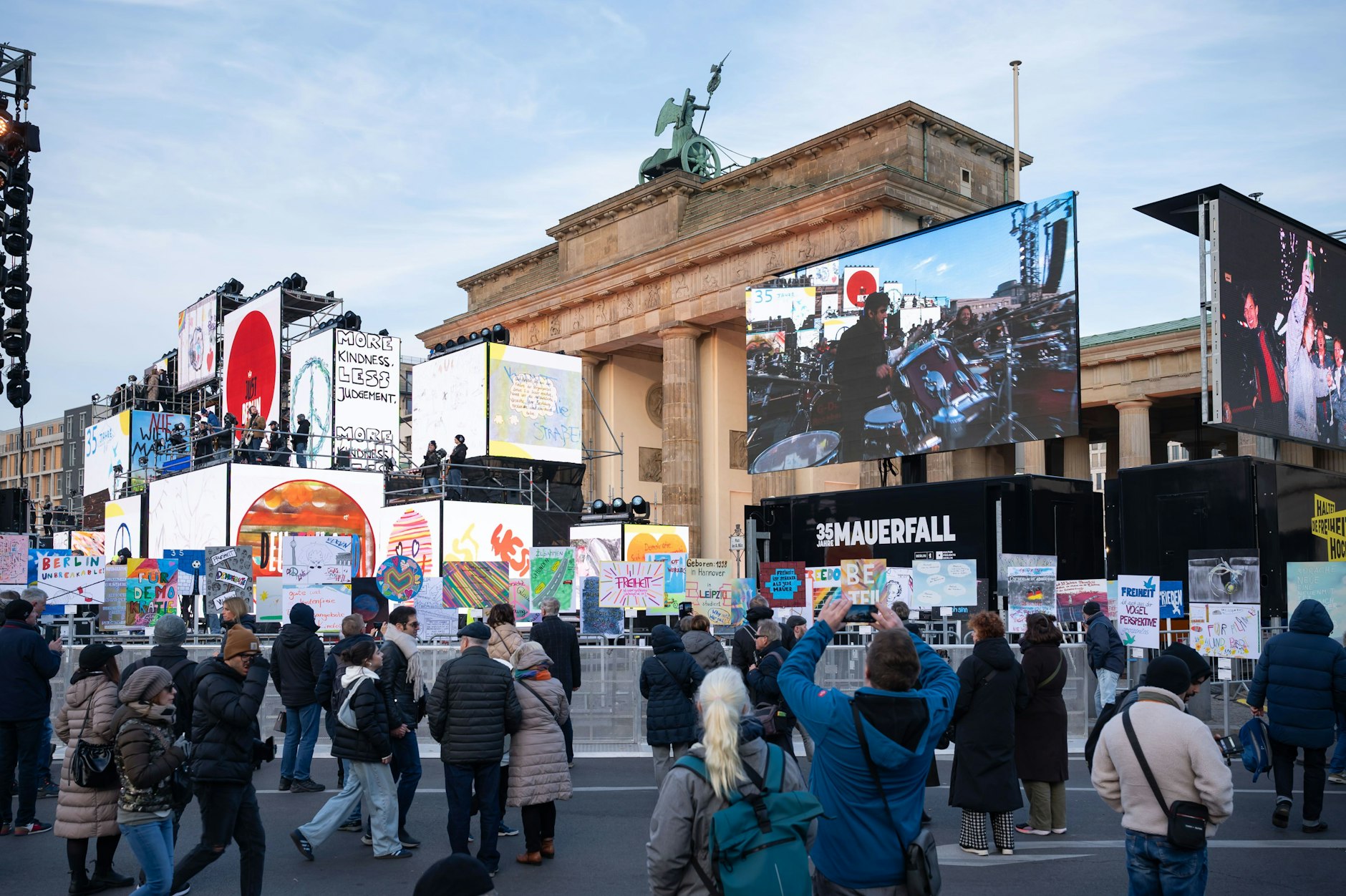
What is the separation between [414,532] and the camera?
2303 cm

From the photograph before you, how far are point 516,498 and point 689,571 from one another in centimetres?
1046

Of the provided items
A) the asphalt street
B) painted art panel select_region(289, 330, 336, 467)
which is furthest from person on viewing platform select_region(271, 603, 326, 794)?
painted art panel select_region(289, 330, 336, 467)

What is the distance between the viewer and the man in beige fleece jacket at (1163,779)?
5.33m

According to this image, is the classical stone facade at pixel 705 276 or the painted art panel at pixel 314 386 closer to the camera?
the painted art panel at pixel 314 386

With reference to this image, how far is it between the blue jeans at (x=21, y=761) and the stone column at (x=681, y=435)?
31676mm

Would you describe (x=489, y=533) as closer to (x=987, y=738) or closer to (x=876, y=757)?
(x=987, y=738)

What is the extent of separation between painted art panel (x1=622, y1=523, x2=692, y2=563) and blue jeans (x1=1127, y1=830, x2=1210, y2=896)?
1895cm

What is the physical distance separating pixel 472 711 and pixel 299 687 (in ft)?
12.6

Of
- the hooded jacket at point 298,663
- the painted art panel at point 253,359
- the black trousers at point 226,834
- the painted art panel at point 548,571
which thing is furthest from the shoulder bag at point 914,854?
the painted art panel at point 253,359

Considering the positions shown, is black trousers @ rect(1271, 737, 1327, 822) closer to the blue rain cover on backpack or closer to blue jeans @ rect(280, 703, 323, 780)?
the blue rain cover on backpack

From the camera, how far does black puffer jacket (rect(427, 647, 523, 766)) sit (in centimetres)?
791

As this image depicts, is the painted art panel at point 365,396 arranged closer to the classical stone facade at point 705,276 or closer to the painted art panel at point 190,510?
the painted art panel at point 190,510

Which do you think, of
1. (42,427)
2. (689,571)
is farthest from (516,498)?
(42,427)

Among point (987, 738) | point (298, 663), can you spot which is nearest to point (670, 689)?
point (987, 738)
